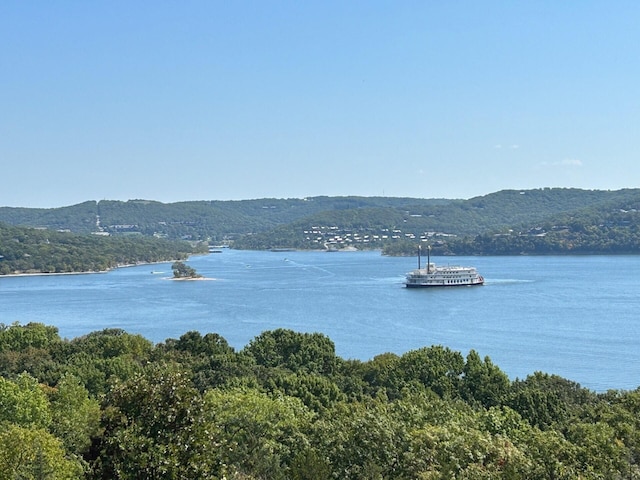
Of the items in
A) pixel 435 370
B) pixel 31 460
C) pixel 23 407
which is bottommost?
pixel 435 370

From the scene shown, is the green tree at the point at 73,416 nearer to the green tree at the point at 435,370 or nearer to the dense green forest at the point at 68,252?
the green tree at the point at 435,370

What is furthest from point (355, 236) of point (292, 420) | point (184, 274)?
point (292, 420)

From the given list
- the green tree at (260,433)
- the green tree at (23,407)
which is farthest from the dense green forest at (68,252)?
the green tree at (260,433)

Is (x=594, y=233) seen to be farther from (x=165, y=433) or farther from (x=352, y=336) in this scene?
(x=165, y=433)

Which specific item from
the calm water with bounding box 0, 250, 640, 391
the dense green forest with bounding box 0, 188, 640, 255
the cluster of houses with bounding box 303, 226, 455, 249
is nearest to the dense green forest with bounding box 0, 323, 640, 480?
the calm water with bounding box 0, 250, 640, 391

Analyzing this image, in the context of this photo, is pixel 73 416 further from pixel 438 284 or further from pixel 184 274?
pixel 184 274

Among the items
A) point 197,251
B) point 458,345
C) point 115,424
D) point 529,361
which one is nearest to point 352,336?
point 458,345

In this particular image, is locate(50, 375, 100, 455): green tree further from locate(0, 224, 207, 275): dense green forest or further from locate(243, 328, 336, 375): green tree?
locate(0, 224, 207, 275): dense green forest
